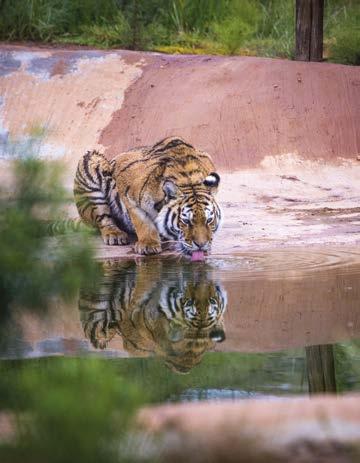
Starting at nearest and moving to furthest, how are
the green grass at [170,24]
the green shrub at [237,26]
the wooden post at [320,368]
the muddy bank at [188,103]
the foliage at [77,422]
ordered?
the foliage at [77,422]
the wooden post at [320,368]
the muddy bank at [188,103]
the green shrub at [237,26]
the green grass at [170,24]

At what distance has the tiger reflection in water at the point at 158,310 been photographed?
22.3 feet

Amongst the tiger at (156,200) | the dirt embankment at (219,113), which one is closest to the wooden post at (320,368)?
the tiger at (156,200)

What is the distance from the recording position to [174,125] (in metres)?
15.4

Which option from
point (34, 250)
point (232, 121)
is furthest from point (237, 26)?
point (34, 250)

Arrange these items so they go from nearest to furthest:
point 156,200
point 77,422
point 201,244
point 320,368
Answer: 1. point 77,422
2. point 320,368
3. point 201,244
4. point 156,200

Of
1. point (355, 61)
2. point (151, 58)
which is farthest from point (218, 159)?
point (355, 61)

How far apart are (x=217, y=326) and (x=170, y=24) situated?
15050mm

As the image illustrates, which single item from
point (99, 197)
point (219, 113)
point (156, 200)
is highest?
point (219, 113)

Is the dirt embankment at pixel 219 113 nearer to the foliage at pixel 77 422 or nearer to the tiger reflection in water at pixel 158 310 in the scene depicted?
the tiger reflection in water at pixel 158 310

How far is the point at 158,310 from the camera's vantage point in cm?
781

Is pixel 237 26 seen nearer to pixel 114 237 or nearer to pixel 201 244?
pixel 114 237

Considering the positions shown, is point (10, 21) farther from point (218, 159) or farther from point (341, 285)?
point (341, 285)

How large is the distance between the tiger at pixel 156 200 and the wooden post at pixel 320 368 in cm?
281

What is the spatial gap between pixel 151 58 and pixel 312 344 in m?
10.8
